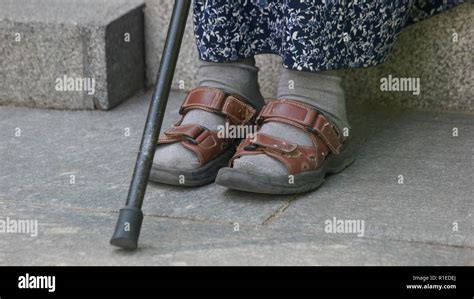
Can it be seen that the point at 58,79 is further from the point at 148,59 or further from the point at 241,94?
the point at 241,94

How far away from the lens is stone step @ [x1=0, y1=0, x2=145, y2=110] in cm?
215

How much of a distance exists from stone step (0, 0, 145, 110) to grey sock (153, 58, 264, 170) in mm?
435

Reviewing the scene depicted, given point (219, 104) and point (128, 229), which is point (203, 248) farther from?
point (219, 104)

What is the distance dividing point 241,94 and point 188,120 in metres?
0.11

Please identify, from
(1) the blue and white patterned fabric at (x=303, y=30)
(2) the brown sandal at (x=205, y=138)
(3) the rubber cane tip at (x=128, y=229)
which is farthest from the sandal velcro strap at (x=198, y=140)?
(3) the rubber cane tip at (x=128, y=229)

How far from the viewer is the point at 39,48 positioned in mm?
2178

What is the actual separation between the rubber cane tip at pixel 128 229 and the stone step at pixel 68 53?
829mm

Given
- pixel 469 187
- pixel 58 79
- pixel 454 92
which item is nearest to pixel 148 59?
pixel 58 79

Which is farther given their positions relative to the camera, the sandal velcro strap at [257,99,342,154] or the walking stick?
the sandal velcro strap at [257,99,342,154]

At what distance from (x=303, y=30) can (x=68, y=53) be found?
73 cm

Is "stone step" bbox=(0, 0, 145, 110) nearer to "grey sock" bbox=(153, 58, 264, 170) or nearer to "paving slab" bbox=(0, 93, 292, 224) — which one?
"paving slab" bbox=(0, 93, 292, 224)

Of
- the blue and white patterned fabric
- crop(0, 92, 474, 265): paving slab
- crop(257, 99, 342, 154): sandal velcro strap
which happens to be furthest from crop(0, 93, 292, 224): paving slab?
the blue and white patterned fabric

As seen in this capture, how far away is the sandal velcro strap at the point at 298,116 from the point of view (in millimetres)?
1658

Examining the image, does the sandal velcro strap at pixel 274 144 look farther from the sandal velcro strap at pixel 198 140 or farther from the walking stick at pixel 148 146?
the walking stick at pixel 148 146
